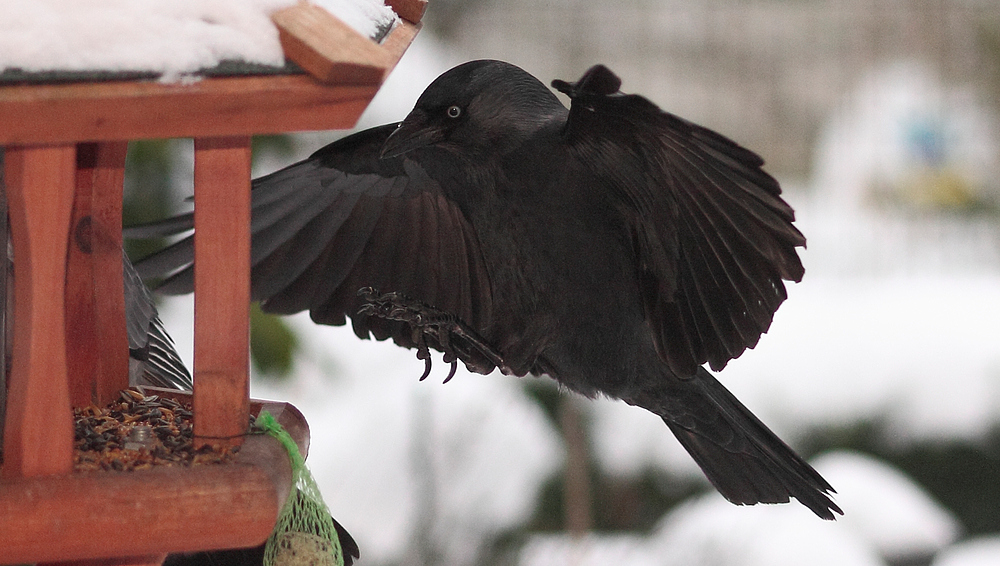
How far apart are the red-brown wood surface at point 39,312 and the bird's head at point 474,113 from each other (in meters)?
0.75

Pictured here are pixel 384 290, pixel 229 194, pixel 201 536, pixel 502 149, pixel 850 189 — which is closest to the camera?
pixel 201 536

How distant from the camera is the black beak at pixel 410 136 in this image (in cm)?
205

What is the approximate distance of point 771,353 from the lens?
5973mm

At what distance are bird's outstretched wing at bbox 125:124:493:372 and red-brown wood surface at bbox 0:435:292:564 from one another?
101 centimetres

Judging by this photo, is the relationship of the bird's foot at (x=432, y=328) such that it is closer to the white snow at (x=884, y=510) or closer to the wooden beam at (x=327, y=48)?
the wooden beam at (x=327, y=48)

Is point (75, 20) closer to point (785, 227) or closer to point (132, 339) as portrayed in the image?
point (132, 339)

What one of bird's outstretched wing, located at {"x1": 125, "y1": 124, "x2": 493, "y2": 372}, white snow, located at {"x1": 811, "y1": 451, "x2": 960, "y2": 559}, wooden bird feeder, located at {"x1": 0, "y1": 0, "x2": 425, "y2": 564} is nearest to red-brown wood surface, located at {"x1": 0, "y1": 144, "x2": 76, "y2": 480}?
Answer: wooden bird feeder, located at {"x1": 0, "y1": 0, "x2": 425, "y2": 564}

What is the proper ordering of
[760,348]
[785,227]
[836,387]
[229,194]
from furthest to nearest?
[760,348] < [836,387] < [785,227] < [229,194]

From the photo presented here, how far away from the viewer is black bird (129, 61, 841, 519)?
195 cm

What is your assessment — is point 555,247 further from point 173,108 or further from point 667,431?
point 667,431

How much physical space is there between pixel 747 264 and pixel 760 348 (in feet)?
13.9

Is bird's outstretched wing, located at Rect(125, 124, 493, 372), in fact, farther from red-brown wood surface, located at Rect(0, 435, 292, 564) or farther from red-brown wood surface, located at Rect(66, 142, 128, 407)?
red-brown wood surface, located at Rect(0, 435, 292, 564)

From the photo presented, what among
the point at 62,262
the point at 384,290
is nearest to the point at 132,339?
the point at 384,290

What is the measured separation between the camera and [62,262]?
1464 millimetres
